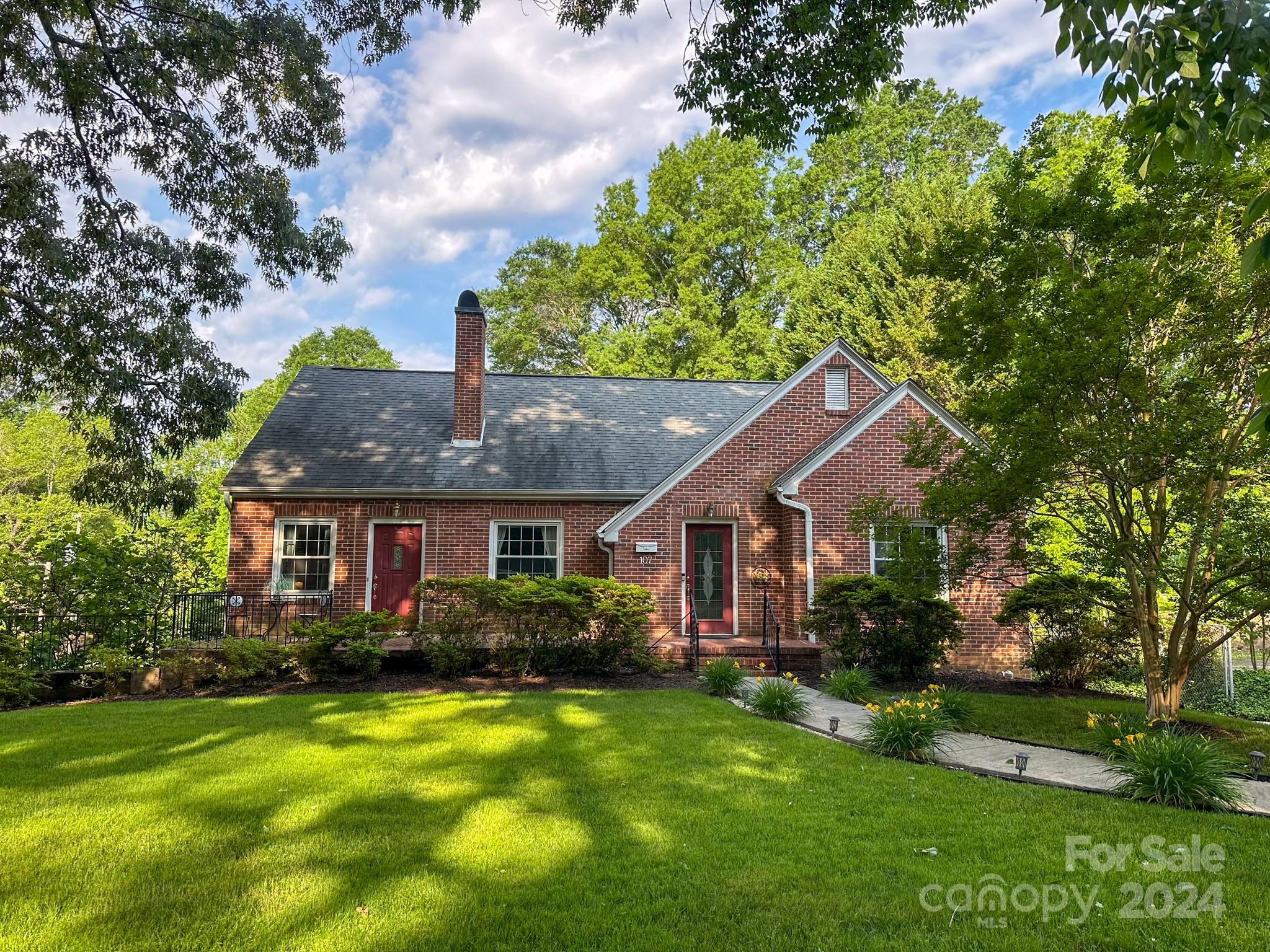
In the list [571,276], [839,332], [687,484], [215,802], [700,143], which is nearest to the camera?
[215,802]

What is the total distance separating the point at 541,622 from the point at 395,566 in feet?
15.9

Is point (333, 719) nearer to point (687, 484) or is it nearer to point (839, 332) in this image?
point (687, 484)

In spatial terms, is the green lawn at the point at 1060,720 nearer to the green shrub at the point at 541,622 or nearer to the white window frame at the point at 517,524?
the green shrub at the point at 541,622

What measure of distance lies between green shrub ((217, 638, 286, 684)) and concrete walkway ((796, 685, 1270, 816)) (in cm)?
734

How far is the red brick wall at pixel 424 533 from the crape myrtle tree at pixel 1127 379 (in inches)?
317

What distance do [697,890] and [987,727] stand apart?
541cm

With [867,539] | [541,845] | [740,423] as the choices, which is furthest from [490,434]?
[541,845]

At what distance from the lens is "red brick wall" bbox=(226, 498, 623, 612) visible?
13.9 m

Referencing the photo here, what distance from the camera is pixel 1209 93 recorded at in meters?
2.76

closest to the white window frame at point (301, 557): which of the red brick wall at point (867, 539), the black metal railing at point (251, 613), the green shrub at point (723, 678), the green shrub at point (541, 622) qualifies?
the black metal railing at point (251, 613)

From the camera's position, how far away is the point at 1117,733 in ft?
21.5

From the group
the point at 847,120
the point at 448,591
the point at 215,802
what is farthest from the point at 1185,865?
the point at 448,591

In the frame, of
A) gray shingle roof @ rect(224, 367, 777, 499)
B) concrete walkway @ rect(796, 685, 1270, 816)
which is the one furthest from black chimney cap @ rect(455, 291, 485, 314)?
concrete walkway @ rect(796, 685, 1270, 816)

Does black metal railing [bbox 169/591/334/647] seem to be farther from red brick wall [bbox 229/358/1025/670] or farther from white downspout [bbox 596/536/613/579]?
white downspout [bbox 596/536/613/579]
